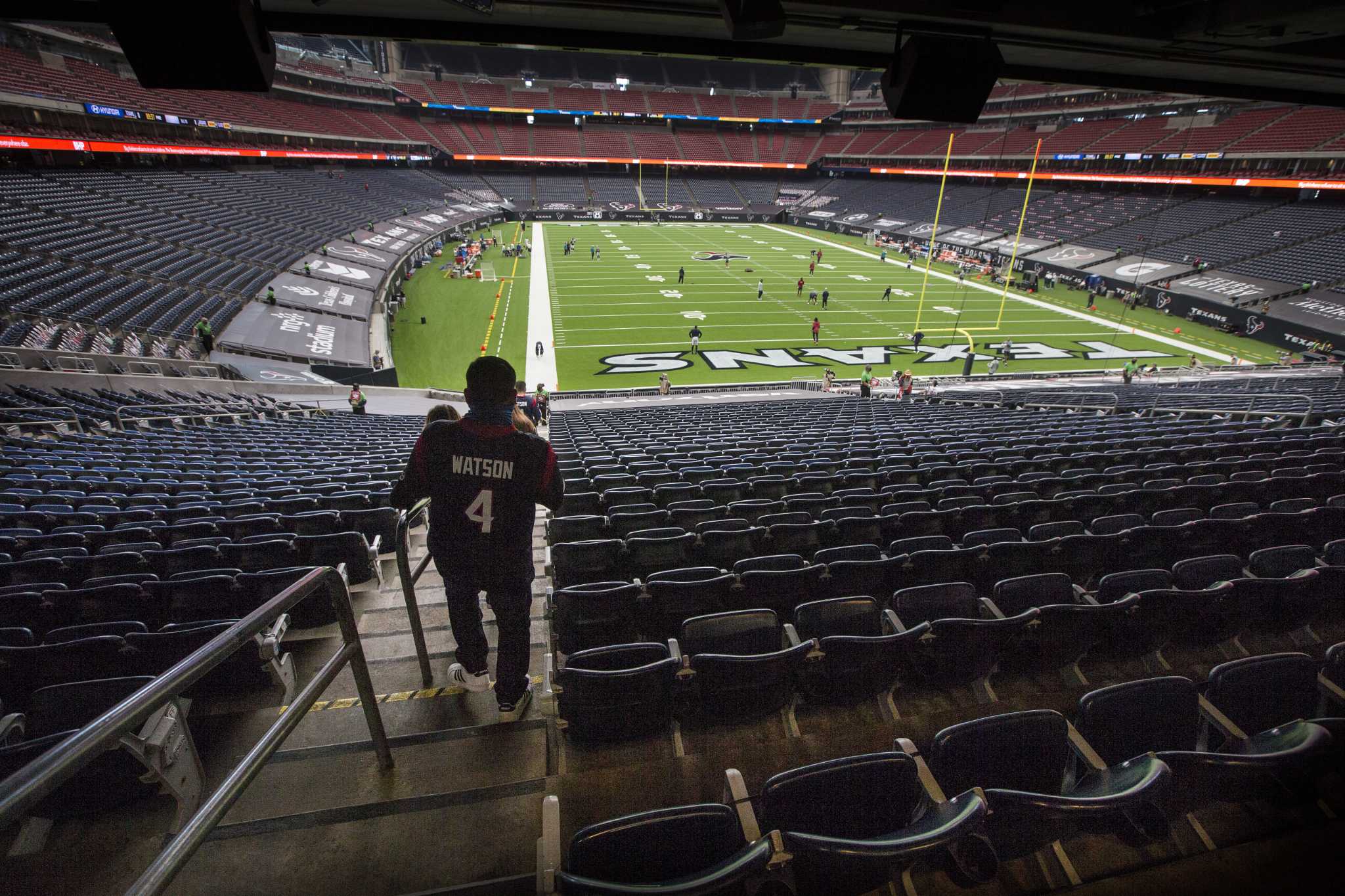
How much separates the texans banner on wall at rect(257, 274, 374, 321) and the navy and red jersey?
25.3 m

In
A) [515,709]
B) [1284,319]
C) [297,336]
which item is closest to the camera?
[515,709]

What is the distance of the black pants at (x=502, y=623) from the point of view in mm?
3307

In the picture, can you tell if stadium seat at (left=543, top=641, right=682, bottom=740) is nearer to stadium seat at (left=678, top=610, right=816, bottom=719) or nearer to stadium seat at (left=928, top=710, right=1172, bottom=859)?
stadium seat at (left=678, top=610, right=816, bottom=719)

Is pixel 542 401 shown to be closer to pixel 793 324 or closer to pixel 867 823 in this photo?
pixel 793 324

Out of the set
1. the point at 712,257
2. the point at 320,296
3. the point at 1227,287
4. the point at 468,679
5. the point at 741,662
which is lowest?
the point at 468,679

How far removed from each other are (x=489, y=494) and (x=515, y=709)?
130cm

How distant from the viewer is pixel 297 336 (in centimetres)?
2181

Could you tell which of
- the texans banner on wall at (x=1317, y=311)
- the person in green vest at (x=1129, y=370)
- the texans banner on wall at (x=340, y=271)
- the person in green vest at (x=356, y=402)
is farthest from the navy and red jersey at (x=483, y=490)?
the texans banner on wall at (x=1317, y=311)

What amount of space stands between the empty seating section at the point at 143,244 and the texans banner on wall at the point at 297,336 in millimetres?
806

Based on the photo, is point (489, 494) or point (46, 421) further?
point (46, 421)

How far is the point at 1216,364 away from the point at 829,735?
3078 centimetres

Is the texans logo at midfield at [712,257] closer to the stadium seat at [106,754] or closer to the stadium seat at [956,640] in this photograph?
the stadium seat at [956,640]

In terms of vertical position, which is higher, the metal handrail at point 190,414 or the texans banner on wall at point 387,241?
the texans banner on wall at point 387,241

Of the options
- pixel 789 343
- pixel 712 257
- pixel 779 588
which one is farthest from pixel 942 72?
pixel 712 257
